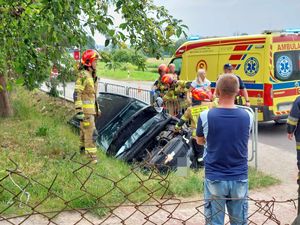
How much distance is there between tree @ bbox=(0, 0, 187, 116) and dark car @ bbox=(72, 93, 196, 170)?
2434 millimetres

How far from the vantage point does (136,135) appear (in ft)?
24.4

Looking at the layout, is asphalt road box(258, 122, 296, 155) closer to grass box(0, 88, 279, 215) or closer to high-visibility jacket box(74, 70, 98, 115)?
grass box(0, 88, 279, 215)

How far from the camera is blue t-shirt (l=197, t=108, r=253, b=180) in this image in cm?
345

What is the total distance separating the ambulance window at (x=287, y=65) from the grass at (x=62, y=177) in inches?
193

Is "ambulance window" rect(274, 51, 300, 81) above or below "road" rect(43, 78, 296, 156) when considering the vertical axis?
above

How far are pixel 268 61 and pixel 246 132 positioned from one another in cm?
803

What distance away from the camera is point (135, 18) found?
3838 millimetres

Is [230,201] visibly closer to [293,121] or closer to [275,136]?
[293,121]

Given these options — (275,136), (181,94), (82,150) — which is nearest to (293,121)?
(82,150)

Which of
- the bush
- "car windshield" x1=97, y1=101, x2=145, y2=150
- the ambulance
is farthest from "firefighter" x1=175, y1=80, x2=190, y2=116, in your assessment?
the bush

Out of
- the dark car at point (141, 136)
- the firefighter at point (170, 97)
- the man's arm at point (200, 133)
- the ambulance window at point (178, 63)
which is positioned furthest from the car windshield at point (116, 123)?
the ambulance window at point (178, 63)

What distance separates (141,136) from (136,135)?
0.50 feet

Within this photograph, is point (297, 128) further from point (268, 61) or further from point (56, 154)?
point (268, 61)

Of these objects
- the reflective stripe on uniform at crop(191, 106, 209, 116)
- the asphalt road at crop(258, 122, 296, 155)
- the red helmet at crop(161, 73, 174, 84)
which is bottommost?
the asphalt road at crop(258, 122, 296, 155)
